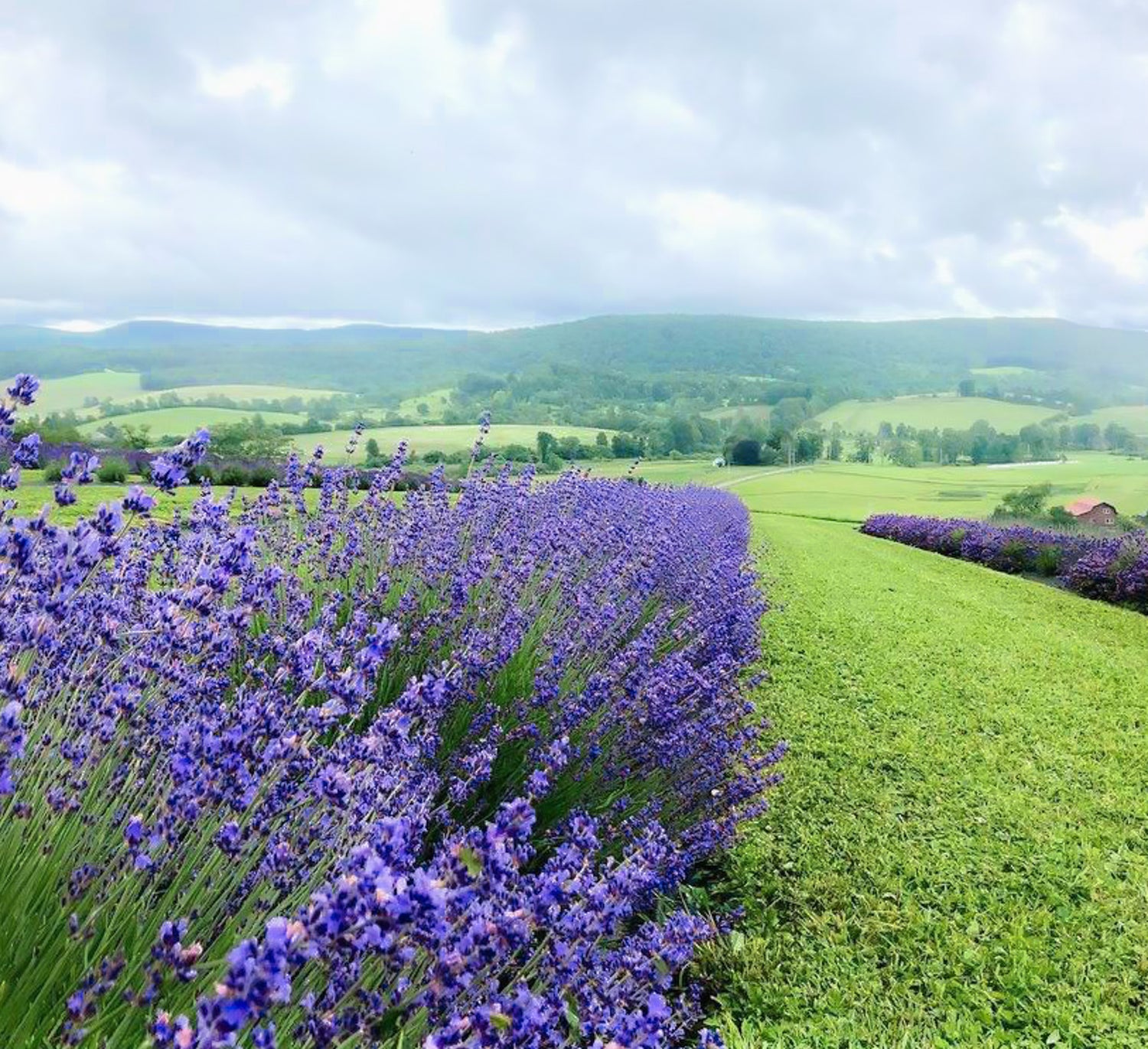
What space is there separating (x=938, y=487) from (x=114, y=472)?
93.5ft

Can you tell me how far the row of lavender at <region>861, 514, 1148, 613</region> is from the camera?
12.1 metres

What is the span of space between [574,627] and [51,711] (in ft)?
7.73

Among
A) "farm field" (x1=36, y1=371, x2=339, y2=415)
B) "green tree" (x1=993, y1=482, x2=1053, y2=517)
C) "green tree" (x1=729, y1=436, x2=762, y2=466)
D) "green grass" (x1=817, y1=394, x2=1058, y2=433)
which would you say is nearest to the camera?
"green tree" (x1=993, y1=482, x2=1053, y2=517)

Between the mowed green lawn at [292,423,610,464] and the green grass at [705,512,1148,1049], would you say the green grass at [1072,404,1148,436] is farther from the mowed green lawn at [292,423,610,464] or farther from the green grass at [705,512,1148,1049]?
the green grass at [705,512,1148,1049]

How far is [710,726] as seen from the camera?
12.0 ft

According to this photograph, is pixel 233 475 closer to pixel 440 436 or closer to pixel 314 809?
pixel 440 436

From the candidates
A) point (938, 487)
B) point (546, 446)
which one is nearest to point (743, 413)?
point (938, 487)

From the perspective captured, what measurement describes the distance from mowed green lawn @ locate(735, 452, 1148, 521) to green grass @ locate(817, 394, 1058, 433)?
52.9 feet

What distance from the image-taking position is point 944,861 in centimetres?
361

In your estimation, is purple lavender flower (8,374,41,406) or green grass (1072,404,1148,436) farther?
green grass (1072,404,1148,436)

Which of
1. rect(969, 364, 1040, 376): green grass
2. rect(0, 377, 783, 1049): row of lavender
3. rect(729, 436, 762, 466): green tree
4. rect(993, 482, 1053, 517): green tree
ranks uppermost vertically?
rect(969, 364, 1040, 376): green grass

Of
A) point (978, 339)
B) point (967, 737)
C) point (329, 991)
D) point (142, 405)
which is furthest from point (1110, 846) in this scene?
point (978, 339)

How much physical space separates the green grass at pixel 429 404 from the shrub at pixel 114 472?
118 ft

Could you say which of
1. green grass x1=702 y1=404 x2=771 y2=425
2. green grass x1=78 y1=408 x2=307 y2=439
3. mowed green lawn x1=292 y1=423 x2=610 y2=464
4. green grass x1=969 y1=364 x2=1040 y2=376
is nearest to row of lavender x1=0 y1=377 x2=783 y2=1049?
mowed green lawn x1=292 y1=423 x2=610 y2=464
